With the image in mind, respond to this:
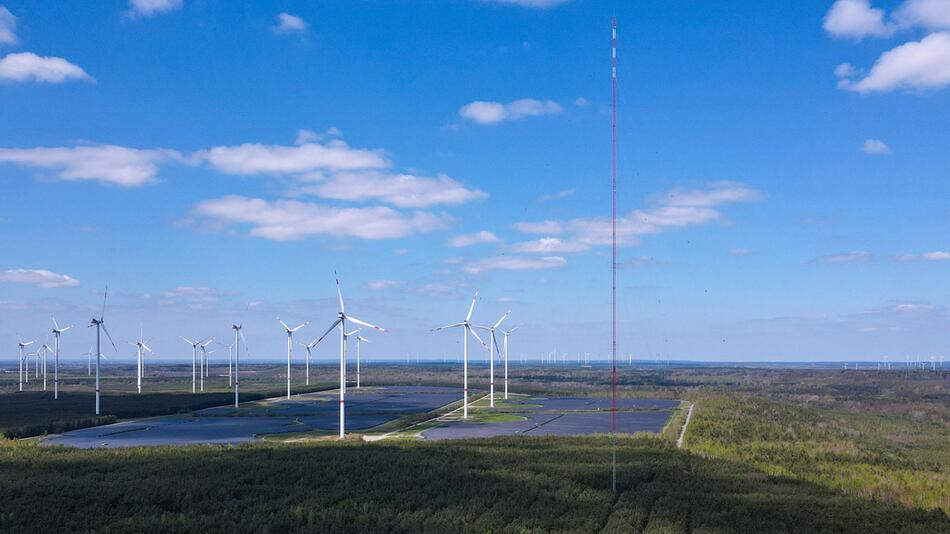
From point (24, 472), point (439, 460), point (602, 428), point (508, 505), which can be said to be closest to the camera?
point (508, 505)

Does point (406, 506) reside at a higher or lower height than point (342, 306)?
lower

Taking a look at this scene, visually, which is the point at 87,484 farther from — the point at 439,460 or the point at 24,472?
the point at 439,460

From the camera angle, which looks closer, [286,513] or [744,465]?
[286,513]

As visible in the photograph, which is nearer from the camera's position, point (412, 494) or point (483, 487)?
point (412, 494)

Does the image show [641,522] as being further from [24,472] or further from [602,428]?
[602,428]

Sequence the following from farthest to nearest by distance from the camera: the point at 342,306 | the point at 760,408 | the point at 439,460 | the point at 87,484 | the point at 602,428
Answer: the point at 760,408 < the point at 602,428 < the point at 342,306 < the point at 439,460 < the point at 87,484

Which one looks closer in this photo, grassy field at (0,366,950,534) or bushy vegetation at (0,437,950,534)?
bushy vegetation at (0,437,950,534)

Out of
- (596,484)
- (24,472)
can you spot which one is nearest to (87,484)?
(24,472)

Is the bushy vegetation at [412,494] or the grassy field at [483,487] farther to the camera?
the grassy field at [483,487]
